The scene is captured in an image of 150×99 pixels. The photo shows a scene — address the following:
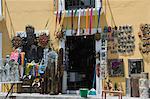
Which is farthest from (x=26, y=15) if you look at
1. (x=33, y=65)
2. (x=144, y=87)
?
(x=144, y=87)

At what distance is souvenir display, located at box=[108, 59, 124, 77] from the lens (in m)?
13.9

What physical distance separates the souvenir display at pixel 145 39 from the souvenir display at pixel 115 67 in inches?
35.1

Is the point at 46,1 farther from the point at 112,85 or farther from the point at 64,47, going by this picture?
the point at 112,85

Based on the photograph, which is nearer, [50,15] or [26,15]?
[50,15]

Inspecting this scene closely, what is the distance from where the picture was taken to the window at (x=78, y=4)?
14580 millimetres

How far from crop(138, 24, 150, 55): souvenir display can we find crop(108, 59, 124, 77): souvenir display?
2.93 ft

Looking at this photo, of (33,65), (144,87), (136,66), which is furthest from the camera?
(33,65)

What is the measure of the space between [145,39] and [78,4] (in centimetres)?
294

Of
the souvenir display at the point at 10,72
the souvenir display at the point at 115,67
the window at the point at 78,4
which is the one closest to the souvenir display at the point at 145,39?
the souvenir display at the point at 115,67

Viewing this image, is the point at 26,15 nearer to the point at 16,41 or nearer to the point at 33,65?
the point at 16,41

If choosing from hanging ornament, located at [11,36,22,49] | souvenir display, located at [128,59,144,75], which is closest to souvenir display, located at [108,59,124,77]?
souvenir display, located at [128,59,144,75]

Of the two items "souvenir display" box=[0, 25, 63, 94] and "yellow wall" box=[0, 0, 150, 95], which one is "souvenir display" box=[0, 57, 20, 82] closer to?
"souvenir display" box=[0, 25, 63, 94]

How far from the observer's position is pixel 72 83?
1481cm

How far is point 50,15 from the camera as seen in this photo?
1492 centimetres
